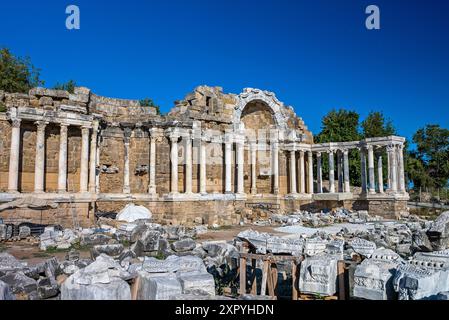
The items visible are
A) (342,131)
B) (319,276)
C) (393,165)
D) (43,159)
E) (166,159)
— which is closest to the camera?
(319,276)

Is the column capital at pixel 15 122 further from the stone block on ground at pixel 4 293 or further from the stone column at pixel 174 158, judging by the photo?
the stone block on ground at pixel 4 293

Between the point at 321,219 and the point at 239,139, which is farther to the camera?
the point at 239,139

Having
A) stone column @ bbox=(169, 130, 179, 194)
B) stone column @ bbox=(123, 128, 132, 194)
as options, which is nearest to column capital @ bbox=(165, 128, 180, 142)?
stone column @ bbox=(169, 130, 179, 194)

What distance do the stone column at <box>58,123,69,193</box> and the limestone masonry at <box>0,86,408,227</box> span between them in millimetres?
44

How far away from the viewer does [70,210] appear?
16172 mm

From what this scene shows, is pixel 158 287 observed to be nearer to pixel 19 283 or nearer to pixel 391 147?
pixel 19 283

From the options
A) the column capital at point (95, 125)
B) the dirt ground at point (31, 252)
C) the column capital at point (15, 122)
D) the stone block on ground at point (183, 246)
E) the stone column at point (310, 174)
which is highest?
the column capital at point (95, 125)

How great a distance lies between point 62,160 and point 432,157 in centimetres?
4441

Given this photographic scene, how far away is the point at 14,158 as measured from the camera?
1528 cm

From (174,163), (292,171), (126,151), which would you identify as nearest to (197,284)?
(174,163)

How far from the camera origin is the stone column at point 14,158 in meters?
15.1

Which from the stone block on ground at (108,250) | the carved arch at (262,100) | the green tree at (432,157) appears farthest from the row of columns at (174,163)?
the green tree at (432,157)

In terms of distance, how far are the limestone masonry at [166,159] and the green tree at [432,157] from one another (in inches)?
904

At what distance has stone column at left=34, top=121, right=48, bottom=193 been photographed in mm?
15711
